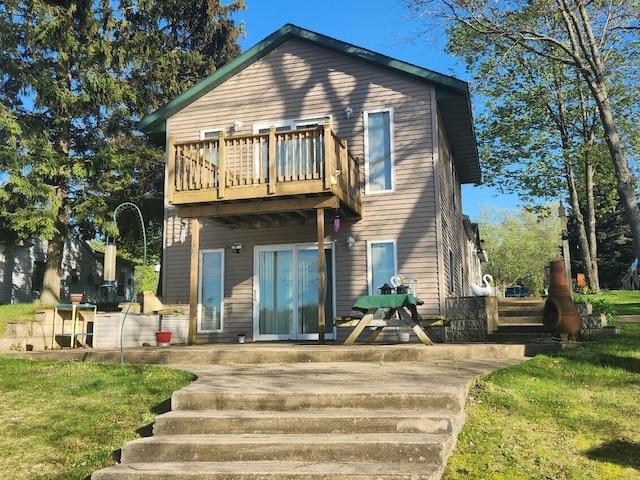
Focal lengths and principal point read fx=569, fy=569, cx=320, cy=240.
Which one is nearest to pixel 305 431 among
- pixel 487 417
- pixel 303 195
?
pixel 487 417

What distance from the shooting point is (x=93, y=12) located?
1936cm

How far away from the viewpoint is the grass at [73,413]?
16.5 feet

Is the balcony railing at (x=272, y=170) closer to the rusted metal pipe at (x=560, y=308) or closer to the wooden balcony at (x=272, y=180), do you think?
the wooden balcony at (x=272, y=180)

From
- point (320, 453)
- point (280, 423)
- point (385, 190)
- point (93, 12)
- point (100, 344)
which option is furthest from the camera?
point (93, 12)

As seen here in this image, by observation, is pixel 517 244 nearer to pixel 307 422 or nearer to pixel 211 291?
pixel 211 291

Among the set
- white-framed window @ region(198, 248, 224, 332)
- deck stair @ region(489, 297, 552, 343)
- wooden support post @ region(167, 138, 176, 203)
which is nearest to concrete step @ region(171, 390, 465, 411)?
deck stair @ region(489, 297, 552, 343)

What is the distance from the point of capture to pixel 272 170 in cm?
1106

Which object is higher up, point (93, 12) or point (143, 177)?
point (93, 12)

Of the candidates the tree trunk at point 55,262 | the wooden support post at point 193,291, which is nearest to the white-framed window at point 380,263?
the wooden support post at point 193,291

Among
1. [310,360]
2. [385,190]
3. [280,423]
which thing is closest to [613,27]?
[385,190]

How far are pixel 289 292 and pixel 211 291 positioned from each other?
196 centimetres

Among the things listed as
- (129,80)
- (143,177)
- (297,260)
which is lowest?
(297,260)

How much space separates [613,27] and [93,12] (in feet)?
52.6

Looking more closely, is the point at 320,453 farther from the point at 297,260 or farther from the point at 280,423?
the point at 297,260
